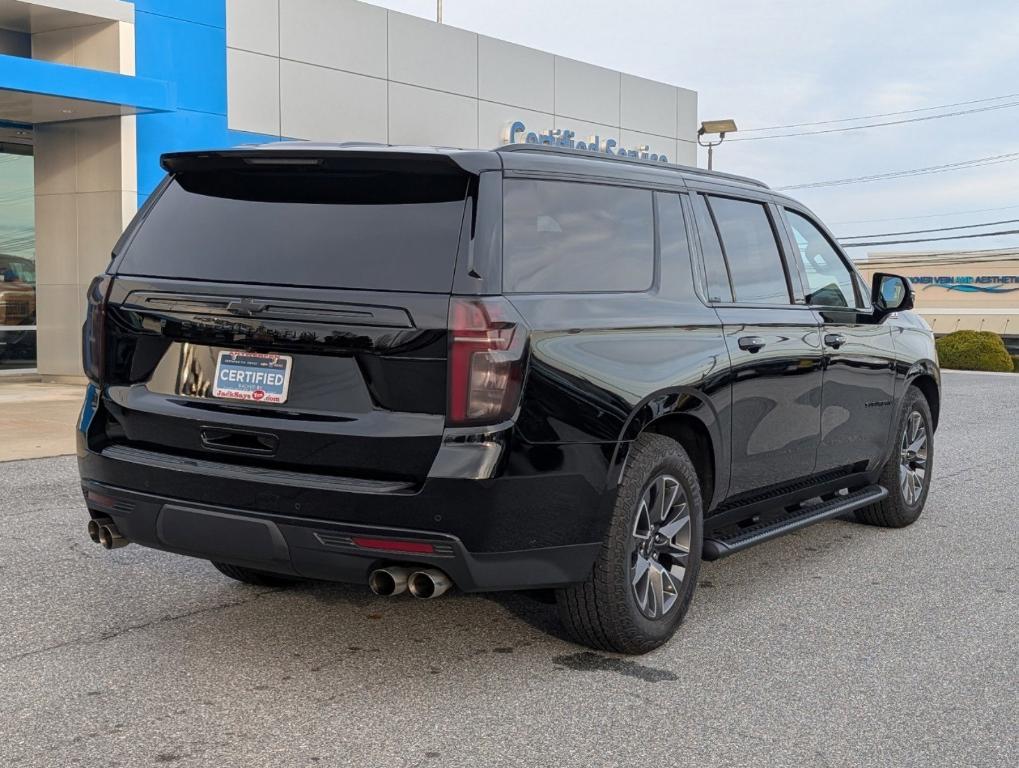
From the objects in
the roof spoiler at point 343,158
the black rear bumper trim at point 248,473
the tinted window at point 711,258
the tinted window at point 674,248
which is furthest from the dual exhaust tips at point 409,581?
the tinted window at point 711,258

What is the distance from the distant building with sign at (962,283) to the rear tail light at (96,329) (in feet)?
306

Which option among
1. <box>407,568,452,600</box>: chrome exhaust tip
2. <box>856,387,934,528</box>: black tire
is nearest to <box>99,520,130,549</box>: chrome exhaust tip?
<box>407,568,452,600</box>: chrome exhaust tip

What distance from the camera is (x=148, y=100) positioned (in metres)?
16.2

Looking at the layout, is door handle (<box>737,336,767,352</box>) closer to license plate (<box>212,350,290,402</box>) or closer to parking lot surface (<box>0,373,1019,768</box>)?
parking lot surface (<box>0,373,1019,768</box>)

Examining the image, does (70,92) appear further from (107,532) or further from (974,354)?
(974,354)

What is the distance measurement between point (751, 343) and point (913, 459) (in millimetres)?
2634

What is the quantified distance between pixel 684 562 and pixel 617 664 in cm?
54

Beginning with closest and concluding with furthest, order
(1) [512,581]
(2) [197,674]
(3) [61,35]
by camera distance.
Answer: (1) [512,581]
(2) [197,674]
(3) [61,35]

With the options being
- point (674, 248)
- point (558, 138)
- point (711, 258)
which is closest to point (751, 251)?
point (711, 258)

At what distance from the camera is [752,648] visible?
4812 millimetres

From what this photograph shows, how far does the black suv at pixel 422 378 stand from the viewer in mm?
3930

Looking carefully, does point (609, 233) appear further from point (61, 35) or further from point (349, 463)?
point (61, 35)

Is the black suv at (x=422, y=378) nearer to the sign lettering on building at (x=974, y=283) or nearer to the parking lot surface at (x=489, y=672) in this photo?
the parking lot surface at (x=489, y=672)

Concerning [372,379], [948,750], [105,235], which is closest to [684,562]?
[948,750]
